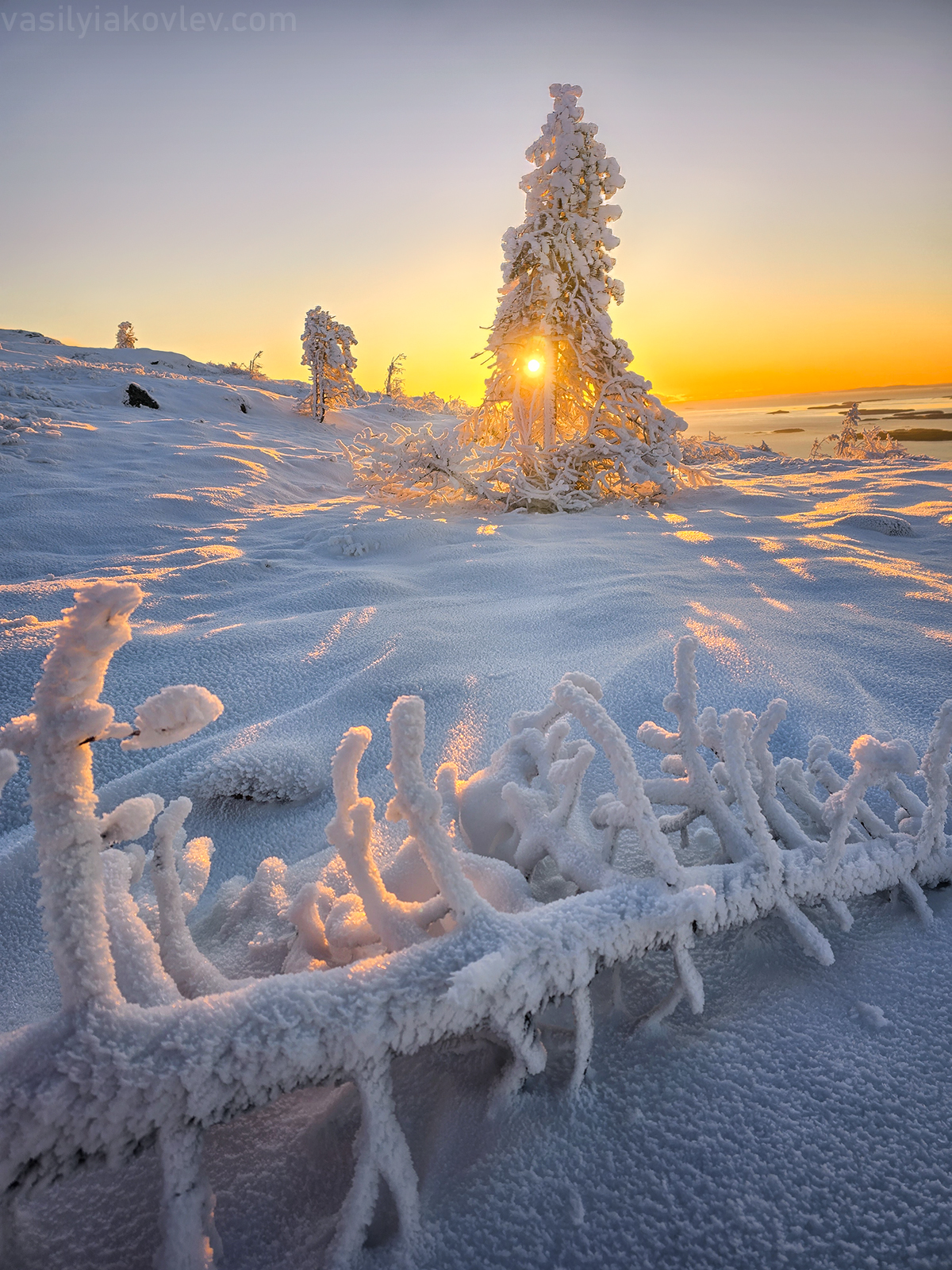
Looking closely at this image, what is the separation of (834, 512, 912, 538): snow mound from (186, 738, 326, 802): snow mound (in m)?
4.19

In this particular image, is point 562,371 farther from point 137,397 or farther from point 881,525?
point 137,397

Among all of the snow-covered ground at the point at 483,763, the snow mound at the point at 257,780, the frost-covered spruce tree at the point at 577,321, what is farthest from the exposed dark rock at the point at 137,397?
the snow mound at the point at 257,780

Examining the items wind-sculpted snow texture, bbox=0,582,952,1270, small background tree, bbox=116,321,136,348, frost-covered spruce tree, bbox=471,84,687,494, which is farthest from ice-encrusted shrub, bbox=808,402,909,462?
small background tree, bbox=116,321,136,348

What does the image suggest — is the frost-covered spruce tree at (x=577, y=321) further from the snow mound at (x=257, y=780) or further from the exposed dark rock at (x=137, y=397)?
the exposed dark rock at (x=137, y=397)

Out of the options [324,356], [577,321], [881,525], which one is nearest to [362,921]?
[881,525]

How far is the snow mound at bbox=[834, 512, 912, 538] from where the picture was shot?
4098 mm

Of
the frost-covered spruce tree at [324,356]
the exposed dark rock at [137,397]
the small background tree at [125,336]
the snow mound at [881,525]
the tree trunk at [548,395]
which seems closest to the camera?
the snow mound at [881,525]

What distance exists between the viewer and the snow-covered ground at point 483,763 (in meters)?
0.67

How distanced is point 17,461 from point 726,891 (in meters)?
5.98

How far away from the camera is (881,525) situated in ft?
13.7

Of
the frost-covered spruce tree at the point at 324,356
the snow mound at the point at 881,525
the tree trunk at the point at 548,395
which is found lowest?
the snow mound at the point at 881,525

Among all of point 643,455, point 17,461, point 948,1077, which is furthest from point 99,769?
point 643,455

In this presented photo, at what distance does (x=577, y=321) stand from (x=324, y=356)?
1273 centimetres

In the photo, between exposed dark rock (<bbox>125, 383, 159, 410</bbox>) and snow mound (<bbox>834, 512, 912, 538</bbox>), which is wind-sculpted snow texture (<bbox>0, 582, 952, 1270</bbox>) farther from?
exposed dark rock (<bbox>125, 383, 159, 410</bbox>)
